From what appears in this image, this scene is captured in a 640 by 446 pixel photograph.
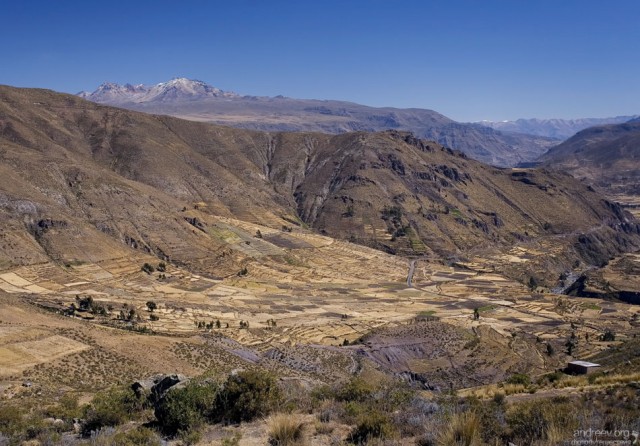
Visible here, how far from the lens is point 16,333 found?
47.5m

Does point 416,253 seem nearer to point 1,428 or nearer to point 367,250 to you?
point 367,250

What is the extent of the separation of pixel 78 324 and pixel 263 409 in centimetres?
4201

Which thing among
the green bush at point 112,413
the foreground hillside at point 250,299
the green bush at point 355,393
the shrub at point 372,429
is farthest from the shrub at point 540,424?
the green bush at point 112,413

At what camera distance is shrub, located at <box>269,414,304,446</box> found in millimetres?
15094

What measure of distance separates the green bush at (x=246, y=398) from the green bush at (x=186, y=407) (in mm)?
444

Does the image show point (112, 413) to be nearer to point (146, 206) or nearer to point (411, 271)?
point (146, 206)

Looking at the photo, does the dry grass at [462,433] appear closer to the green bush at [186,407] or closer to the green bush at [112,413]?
the green bush at [186,407]

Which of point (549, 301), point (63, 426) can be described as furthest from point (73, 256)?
point (549, 301)

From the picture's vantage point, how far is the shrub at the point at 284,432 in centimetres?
1509

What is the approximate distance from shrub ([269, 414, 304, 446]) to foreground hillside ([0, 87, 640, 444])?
2.17 ft

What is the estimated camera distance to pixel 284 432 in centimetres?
1518

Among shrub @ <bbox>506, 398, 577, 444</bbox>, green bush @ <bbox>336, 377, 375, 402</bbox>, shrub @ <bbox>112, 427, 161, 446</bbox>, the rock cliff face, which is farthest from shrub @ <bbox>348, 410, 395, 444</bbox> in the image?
the rock cliff face

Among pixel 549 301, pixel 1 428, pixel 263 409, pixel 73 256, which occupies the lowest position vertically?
pixel 549 301

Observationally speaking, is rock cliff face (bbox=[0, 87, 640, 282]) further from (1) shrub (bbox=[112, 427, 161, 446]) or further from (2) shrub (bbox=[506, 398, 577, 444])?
(2) shrub (bbox=[506, 398, 577, 444])
